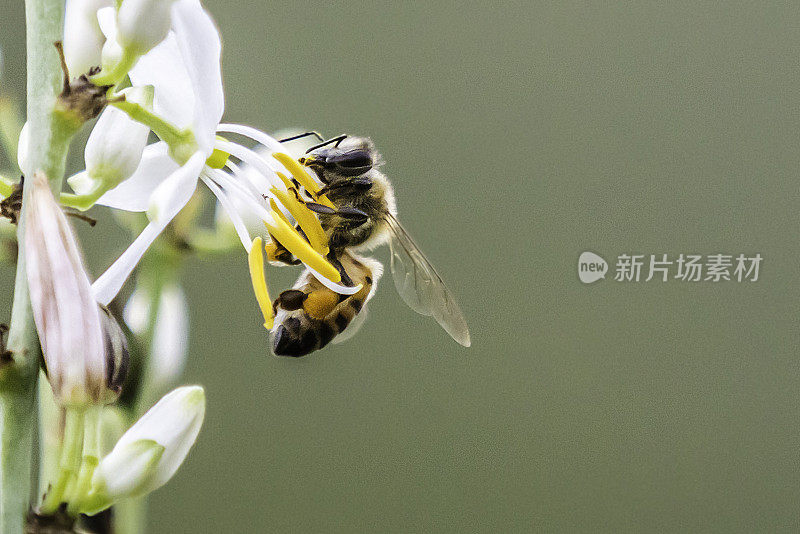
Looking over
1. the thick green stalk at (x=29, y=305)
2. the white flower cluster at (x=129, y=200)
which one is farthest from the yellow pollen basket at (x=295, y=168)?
the thick green stalk at (x=29, y=305)

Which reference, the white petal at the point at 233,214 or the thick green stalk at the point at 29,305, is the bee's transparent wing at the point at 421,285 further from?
the thick green stalk at the point at 29,305

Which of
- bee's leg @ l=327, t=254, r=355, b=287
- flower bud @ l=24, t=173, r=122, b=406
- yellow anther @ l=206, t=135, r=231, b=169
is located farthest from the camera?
bee's leg @ l=327, t=254, r=355, b=287

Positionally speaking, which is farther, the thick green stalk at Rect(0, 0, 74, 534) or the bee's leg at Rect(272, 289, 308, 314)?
the bee's leg at Rect(272, 289, 308, 314)

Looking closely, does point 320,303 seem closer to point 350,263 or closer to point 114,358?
point 350,263

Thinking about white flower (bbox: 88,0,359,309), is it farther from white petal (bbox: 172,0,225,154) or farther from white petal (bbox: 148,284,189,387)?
white petal (bbox: 148,284,189,387)

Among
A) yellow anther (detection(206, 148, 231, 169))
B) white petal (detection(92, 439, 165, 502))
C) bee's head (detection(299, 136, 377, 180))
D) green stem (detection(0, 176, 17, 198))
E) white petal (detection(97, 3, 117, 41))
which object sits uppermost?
bee's head (detection(299, 136, 377, 180))

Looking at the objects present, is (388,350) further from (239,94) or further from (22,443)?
(22,443)

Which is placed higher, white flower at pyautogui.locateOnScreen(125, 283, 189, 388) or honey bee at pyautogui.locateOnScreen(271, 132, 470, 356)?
honey bee at pyautogui.locateOnScreen(271, 132, 470, 356)

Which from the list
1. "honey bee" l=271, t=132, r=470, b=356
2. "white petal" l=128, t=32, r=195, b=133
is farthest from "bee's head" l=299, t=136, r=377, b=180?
"white petal" l=128, t=32, r=195, b=133

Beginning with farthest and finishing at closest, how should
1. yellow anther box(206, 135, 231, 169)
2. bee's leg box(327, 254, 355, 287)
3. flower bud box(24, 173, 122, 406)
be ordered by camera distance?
bee's leg box(327, 254, 355, 287)
yellow anther box(206, 135, 231, 169)
flower bud box(24, 173, 122, 406)
